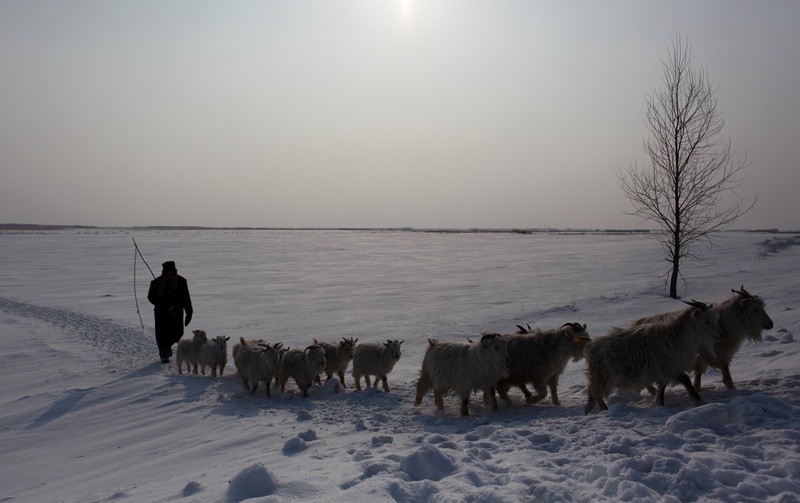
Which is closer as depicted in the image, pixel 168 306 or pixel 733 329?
pixel 733 329

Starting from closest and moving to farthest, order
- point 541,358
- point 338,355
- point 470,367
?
point 470,367, point 541,358, point 338,355

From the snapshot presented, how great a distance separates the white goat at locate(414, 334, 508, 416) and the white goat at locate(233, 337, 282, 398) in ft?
10.5

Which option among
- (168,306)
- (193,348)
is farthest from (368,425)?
(168,306)

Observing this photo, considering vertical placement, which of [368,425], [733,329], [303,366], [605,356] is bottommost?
[368,425]

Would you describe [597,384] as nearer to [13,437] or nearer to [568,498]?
[568,498]

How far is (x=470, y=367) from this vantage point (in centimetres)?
789

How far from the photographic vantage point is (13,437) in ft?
26.7

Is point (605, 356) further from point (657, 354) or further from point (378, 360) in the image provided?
point (378, 360)

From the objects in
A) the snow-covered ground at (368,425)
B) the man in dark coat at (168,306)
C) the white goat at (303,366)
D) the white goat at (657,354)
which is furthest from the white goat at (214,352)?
the white goat at (657,354)

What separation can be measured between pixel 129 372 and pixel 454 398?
702 cm

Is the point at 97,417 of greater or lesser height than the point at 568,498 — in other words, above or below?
below

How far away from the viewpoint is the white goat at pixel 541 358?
814 cm

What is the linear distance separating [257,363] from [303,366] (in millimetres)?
860

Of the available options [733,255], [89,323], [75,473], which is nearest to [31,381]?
[75,473]
